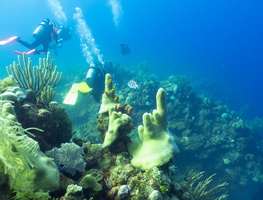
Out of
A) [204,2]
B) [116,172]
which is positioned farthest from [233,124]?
[204,2]

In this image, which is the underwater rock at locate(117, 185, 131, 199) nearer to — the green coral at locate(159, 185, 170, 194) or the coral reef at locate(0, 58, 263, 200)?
the coral reef at locate(0, 58, 263, 200)

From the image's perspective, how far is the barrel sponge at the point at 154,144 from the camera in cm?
312

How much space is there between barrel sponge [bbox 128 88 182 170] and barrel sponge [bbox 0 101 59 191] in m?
1.51

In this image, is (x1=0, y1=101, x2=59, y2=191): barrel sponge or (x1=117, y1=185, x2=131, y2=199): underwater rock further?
(x1=117, y1=185, x2=131, y2=199): underwater rock

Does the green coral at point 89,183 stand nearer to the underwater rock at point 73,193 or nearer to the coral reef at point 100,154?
the coral reef at point 100,154

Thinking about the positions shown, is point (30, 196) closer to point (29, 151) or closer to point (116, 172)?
point (29, 151)

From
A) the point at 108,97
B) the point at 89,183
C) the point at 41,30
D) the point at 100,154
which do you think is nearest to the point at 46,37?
the point at 41,30

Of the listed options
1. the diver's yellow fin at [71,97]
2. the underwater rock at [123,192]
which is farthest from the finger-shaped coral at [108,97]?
the underwater rock at [123,192]

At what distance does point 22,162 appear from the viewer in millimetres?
1784

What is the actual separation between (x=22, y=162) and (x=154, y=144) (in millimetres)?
2169

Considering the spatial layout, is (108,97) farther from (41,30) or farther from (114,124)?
(41,30)

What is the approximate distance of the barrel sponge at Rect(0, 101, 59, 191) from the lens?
5.39 feet


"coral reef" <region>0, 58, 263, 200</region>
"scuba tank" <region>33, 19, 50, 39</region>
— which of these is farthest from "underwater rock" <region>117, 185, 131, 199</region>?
"scuba tank" <region>33, 19, 50, 39</region>

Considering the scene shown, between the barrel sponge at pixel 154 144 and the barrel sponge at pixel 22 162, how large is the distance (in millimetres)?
1507
